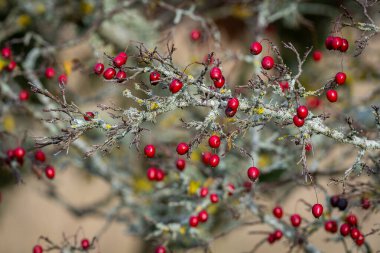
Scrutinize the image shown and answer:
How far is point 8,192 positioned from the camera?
25.2ft

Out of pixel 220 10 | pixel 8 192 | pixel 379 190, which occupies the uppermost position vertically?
pixel 220 10

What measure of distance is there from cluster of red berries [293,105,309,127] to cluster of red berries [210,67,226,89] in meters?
0.44

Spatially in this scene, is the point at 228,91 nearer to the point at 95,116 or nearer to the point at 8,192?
the point at 95,116

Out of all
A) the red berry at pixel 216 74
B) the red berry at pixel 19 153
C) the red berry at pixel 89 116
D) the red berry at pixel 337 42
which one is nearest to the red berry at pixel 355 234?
the red berry at pixel 337 42

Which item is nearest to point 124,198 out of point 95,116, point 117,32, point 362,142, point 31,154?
point 31,154

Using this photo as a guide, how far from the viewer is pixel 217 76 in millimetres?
2426

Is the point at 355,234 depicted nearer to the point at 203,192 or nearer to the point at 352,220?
the point at 352,220

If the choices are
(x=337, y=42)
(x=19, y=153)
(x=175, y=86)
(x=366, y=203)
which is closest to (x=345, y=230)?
(x=366, y=203)

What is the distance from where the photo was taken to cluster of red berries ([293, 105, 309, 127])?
2355 millimetres

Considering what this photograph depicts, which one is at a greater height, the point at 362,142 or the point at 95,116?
the point at 95,116

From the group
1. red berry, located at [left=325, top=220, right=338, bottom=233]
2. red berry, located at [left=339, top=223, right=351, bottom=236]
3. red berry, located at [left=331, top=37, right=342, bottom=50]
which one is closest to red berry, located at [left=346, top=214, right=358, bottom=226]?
red berry, located at [left=339, top=223, right=351, bottom=236]

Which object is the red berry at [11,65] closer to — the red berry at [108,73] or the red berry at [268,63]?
the red berry at [108,73]

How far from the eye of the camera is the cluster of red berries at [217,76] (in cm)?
242

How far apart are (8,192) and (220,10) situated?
4.75 m
